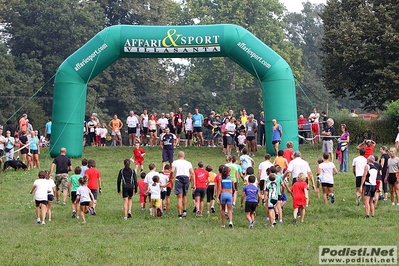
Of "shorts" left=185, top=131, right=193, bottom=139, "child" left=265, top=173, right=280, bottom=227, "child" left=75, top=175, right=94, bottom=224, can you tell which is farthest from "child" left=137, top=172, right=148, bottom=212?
"shorts" left=185, top=131, right=193, bottom=139

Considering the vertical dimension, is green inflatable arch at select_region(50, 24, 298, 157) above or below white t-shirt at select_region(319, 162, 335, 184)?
above

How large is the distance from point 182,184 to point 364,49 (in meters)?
18.2

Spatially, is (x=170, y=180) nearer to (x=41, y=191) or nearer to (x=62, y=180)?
(x=62, y=180)

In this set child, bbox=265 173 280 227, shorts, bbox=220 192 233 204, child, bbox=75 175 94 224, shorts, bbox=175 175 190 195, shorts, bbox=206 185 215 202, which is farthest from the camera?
shorts, bbox=206 185 215 202

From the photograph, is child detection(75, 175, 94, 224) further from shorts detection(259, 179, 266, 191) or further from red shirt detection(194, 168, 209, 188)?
shorts detection(259, 179, 266, 191)

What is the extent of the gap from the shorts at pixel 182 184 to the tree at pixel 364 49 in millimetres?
17552

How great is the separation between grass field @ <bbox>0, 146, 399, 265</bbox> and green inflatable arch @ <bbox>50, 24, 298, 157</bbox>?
6480 millimetres

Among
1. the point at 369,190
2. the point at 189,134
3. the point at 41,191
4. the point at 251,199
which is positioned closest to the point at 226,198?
the point at 251,199

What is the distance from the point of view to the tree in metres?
35.9

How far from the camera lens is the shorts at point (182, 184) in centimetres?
2039

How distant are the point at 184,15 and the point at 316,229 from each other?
4892 cm

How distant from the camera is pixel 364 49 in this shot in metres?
36.1

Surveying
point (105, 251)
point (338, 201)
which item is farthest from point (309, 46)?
point (105, 251)

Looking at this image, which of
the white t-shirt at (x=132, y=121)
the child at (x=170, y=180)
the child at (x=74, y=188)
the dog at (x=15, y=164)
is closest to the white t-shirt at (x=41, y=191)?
the child at (x=74, y=188)
